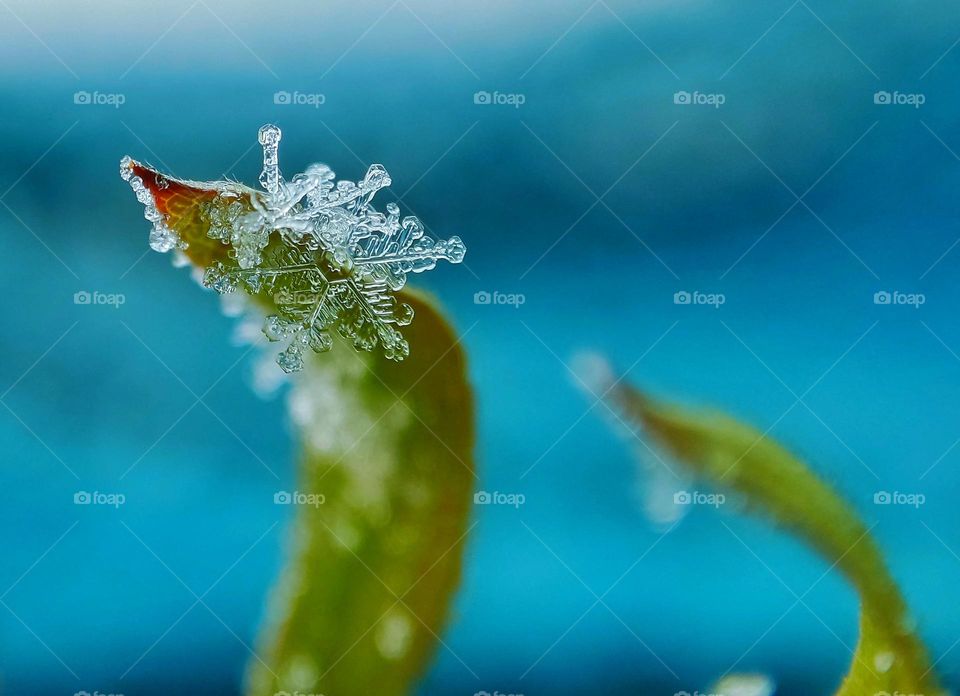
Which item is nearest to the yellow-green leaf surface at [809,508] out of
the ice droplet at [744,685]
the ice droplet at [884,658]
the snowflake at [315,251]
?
the ice droplet at [884,658]

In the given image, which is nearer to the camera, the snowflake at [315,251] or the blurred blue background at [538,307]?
the snowflake at [315,251]

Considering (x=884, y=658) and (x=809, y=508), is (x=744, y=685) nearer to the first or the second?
(x=884, y=658)

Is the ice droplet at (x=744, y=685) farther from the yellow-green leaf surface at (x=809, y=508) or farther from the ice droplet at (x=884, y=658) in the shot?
the ice droplet at (x=884, y=658)

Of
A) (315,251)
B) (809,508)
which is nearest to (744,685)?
(809,508)

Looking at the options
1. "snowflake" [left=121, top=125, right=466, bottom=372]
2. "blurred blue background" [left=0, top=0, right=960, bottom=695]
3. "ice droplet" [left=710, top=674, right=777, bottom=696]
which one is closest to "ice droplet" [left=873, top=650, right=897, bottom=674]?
"blurred blue background" [left=0, top=0, right=960, bottom=695]

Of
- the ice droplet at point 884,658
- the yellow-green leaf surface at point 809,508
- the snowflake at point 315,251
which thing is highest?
the snowflake at point 315,251

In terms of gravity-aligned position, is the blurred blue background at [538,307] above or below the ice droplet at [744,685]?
above

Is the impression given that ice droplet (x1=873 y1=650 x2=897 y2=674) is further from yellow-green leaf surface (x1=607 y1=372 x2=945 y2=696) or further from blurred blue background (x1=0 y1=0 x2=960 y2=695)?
blurred blue background (x1=0 y1=0 x2=960 y2=695)
